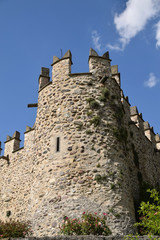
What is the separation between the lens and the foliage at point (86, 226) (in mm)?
6965

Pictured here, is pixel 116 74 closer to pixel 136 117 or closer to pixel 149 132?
pixel 136 117

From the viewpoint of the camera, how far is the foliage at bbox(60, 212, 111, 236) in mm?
6965

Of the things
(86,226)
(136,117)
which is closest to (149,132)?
(136,117)

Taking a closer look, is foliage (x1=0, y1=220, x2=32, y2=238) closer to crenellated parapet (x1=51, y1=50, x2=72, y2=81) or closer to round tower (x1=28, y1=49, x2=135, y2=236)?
round tower (x1=28, y1=49, x2=135, y2=236)

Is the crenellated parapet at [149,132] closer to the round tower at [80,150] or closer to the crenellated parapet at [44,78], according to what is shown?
the round tower at [80,150]

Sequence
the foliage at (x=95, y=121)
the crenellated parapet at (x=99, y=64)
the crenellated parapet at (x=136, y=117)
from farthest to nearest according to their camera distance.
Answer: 1. the crenellated parapet at (x=136, y=117)
2. the crenellated parapet at (x=99, y=64)
3. the foliage at (x=95, y=121)

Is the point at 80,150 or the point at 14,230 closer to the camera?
the point at 14,230

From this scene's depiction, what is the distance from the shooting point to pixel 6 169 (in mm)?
14609

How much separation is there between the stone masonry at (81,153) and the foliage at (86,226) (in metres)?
0.33

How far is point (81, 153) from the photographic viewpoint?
875cm

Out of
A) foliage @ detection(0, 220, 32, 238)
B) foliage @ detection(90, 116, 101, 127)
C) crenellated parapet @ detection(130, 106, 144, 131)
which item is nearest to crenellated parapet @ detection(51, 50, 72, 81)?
foliage @ detection(90, 116, 101, 127)

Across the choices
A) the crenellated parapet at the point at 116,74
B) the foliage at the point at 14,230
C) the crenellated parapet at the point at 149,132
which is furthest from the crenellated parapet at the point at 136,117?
the foliage at the point at 14,230

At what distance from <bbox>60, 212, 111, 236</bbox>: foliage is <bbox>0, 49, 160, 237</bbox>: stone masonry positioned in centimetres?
33

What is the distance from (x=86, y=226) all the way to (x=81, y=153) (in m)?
2.42
